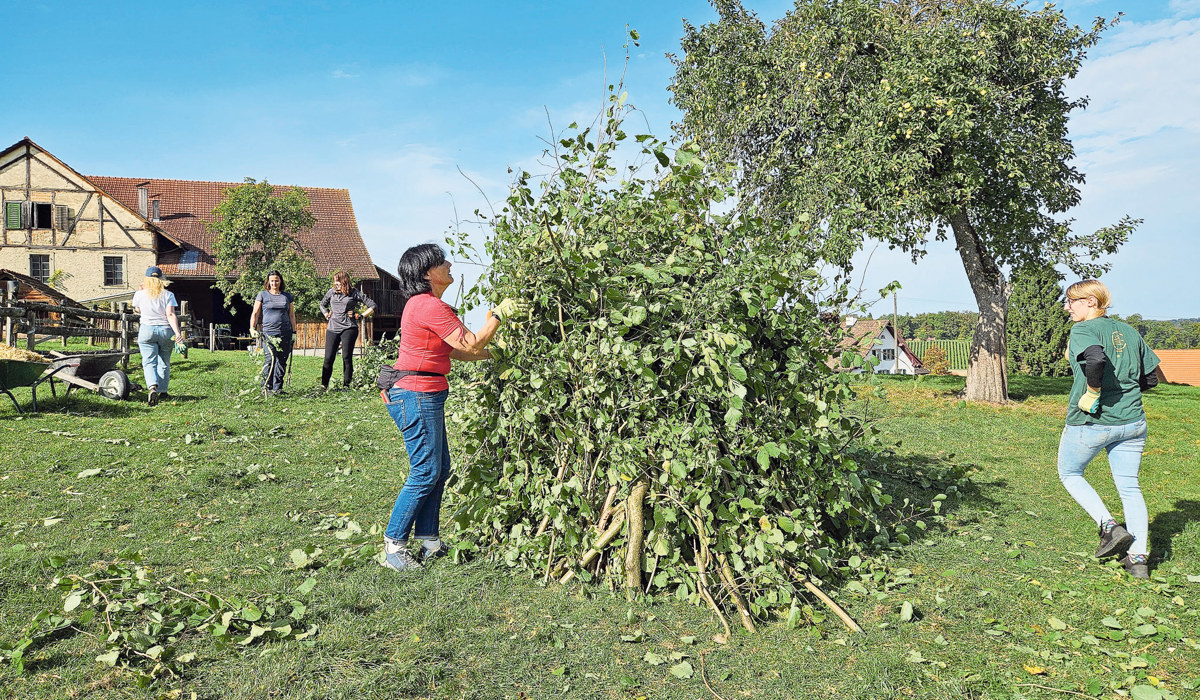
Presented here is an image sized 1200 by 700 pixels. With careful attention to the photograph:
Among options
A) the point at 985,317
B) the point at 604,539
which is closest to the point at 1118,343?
the point at 604,539

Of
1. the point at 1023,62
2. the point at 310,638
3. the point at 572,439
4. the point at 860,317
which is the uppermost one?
the point at 1023,62

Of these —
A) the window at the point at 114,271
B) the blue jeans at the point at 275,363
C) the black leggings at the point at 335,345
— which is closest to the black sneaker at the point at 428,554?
the blue jeans at the point at 275,363

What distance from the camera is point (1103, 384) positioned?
4.60 metres

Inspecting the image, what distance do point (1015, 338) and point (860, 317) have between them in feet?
74.8

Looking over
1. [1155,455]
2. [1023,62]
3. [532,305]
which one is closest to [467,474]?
[532,305]

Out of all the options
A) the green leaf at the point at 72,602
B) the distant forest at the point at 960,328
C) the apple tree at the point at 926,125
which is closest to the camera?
the green leaf at the point at 72,602

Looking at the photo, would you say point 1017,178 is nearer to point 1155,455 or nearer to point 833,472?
point 1155,455

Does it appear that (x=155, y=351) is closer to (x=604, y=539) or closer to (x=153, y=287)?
(x=153, y=287)

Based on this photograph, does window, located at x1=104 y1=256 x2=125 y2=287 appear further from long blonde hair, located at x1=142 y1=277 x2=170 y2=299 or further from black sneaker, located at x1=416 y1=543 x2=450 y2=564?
black sneaker, located at x1=416 y1=543 x2=450 y2=564

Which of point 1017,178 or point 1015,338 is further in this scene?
point 1015,338

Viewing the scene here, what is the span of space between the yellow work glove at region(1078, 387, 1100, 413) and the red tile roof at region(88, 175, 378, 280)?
32.5 meters

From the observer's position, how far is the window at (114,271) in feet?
105

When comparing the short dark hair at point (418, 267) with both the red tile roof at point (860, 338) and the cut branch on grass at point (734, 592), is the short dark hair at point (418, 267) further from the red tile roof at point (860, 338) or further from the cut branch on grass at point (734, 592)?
the red tile roof at point (860, 338)

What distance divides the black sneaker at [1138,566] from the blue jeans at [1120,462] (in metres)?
0.04
